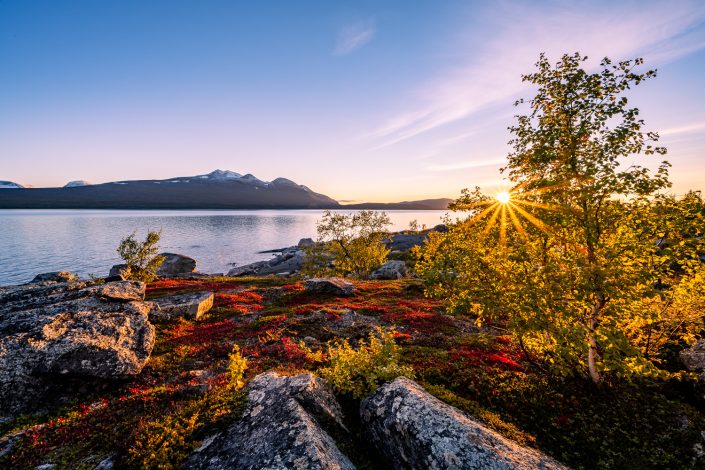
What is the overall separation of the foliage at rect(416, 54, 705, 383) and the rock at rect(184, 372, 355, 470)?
6171 mm

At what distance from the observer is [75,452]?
805cm

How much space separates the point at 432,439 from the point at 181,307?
2073cm

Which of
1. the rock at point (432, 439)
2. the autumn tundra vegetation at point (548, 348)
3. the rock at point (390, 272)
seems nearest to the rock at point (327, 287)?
the autumn tundra vegetation at point (548, 348)

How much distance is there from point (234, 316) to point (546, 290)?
71.2 ft

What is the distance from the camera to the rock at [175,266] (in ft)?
236

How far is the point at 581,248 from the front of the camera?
11430 mm

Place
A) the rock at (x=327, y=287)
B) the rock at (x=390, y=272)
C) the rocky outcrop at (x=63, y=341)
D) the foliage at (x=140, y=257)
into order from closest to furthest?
1. the rocky outcrop at (x=63, y=341)
2. the rock at (x=327, y=287)
3. the foliage at (x=140, y=257)
4. the rock at (x=390, y=272)

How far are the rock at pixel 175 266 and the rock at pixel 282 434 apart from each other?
242ft

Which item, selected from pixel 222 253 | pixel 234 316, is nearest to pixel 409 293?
pixel 234 316

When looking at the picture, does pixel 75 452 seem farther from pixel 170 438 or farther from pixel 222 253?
pixel 222 253

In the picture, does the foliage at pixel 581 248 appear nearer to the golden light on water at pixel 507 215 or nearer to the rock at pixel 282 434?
the golden light on water at pixel 507 215

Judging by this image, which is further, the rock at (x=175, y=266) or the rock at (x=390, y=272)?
the rock at (x=175, y=266)

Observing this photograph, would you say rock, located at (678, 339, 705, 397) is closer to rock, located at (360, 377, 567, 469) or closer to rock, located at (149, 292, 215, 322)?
rock, located at (360, 377, 567, 469)

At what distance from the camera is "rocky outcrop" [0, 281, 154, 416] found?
10.9 m
